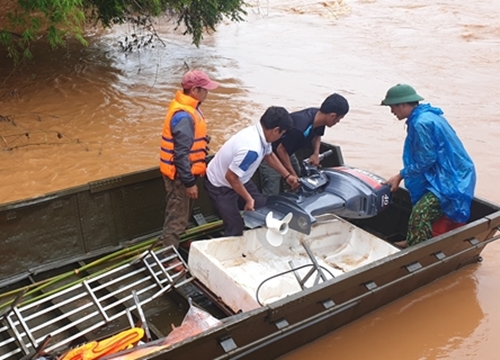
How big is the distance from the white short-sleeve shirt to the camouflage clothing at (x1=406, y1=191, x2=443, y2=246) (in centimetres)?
152

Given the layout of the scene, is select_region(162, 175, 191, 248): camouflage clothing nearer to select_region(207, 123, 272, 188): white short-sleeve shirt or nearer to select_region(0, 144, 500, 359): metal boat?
select_region(0, 144, 500, 359): metal boat

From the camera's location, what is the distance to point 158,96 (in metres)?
11.2

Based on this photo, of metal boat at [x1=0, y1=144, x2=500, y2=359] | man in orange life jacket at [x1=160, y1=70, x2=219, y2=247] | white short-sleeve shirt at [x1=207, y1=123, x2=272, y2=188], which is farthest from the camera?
man in orange life jacket at [x1=160, y1=70, x2=219, y2=247]

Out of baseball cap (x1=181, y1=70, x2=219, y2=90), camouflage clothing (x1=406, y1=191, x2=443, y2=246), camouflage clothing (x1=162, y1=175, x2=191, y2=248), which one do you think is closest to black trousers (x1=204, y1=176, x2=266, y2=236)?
camouflage clothing (x1=162, y1=175, x2=191, y2=248)

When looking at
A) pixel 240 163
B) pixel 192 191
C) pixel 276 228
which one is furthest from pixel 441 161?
pixel 192 191

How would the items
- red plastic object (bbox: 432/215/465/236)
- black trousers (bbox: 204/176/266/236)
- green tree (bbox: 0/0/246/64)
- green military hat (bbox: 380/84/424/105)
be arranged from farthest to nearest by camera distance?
green tree (bbox: 0/0/246/64), red plastic object (bbox: 432/215/465/236), green military hat (bbox: 380/84/424/105), black trousers (bbox: 204/176/266/236)

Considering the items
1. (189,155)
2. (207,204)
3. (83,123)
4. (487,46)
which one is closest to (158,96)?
(83,123)

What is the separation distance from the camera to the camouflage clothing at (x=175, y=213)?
4.95 metres

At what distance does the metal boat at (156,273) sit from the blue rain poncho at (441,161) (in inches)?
10.8

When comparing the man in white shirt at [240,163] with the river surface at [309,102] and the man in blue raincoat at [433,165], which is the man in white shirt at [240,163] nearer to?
the man in blue raincoat at [433,165]

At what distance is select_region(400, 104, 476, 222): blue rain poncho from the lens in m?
4.98

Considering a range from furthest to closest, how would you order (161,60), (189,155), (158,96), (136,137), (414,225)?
1. (161,60)
2. (158,96)
3. (136,137)
4. (414,225)
5. (189,155)

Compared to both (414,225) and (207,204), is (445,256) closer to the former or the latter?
(414,225)

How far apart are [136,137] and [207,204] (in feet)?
12.2
